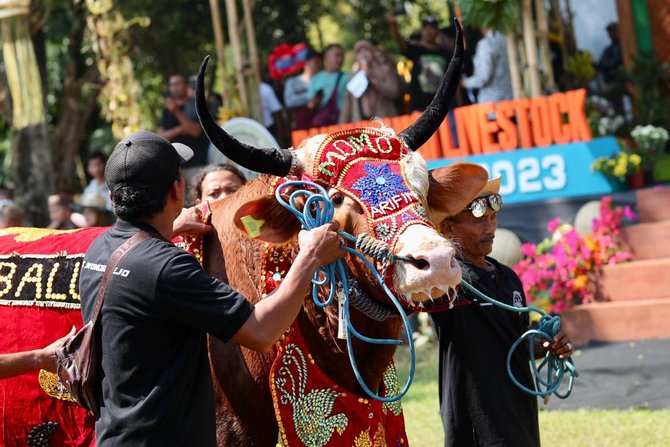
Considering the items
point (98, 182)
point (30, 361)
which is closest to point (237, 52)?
point (98, 182)

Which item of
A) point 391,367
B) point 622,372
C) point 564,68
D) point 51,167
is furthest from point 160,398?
point 51,167

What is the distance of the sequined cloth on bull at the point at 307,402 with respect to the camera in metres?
3.94

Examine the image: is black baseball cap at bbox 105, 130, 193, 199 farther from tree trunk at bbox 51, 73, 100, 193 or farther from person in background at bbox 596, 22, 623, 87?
tree trunk at bbox 51, 73, 100, 193

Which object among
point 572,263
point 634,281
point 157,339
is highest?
point 157,339

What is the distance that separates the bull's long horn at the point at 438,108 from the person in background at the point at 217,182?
5.34 ft

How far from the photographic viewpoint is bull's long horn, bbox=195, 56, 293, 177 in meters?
3.85

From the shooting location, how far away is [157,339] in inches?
124

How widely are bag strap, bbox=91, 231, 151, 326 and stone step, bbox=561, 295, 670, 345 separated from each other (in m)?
7.02

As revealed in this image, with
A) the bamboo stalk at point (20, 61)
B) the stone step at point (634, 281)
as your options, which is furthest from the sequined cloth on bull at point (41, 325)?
the bamboo stalk at point (20, 61)

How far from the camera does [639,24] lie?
43.2 ft

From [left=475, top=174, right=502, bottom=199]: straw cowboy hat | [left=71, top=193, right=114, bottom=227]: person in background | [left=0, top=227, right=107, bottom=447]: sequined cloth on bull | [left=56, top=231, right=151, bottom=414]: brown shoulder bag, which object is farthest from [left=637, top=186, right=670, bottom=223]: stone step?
[left=56, top=231, right=151, bottom=414]: brown shoulder bag

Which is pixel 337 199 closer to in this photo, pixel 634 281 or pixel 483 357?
pixel 483 357

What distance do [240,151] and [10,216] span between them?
6172 mm

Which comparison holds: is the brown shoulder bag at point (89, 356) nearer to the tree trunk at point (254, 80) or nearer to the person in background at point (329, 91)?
the tree trunk at point (254, 80)
